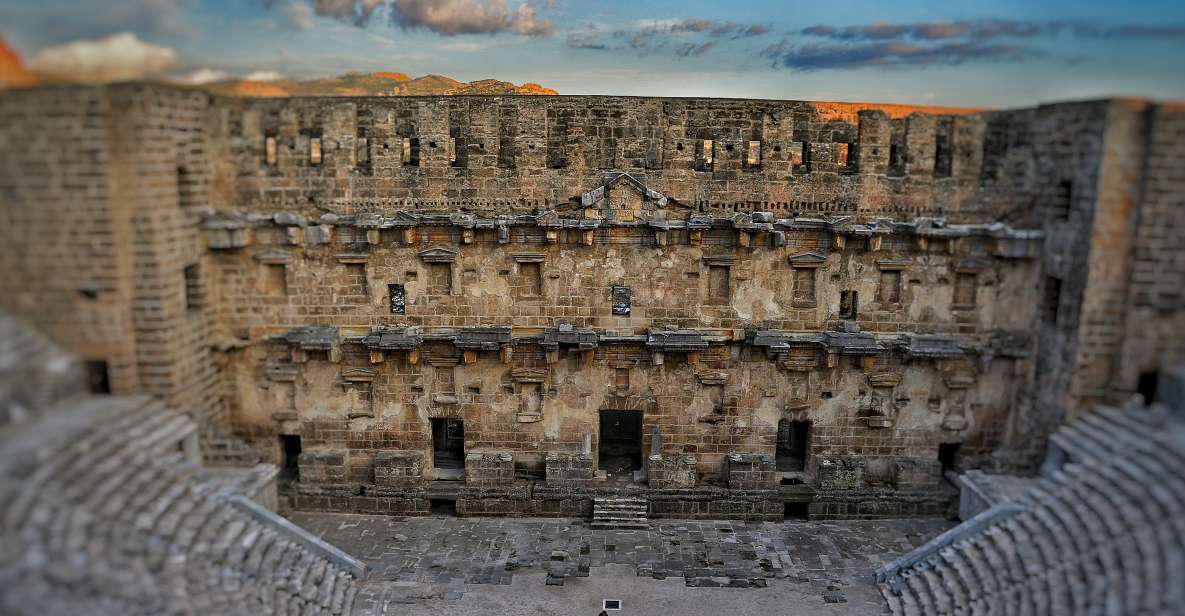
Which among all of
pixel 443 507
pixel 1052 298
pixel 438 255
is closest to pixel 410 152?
pixel 438 255

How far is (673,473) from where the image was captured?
17.5 meters

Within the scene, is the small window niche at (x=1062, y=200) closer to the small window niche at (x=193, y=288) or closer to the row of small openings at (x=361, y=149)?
the row of small openings at (x=361, y=149)

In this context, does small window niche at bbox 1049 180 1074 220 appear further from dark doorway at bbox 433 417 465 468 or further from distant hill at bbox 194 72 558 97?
dark doorway at bbox 433 417 465 468

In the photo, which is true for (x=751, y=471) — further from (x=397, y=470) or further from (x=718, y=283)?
(x=397, y=470)

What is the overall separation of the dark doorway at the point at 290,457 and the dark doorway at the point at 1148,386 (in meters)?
15.7

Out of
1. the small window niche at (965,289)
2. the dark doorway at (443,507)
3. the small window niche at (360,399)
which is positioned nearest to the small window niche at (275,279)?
the small window niche at (360,399)

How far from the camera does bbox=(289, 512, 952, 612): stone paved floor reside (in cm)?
1516

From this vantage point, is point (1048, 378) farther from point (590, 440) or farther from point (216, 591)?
point (216, 591)

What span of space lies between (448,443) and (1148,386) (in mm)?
13948

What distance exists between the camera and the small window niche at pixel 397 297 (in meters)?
17.2

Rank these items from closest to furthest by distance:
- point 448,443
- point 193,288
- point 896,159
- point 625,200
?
point 193,288, point 625,200, point 896,159, point 448,443

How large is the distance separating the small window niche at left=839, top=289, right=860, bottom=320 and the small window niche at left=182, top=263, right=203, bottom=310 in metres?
13.0

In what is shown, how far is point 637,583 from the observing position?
15.1 meters

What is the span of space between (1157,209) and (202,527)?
15726mm
